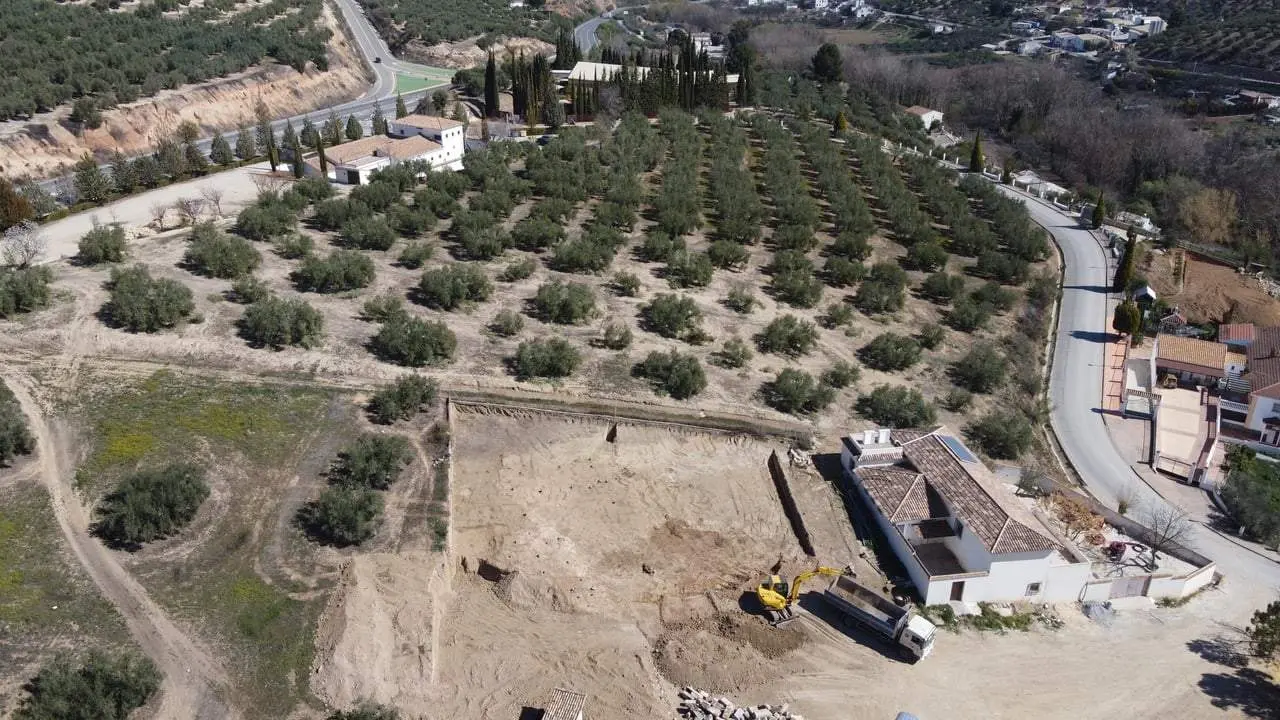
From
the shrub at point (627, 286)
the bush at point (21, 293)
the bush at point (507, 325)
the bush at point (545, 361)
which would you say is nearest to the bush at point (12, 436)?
the bush at point (21, 293)

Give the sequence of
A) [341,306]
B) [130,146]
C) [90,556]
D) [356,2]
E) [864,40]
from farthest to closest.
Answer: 1. [864,40]
2. [356,2]
3. [130,146]
4. [341,306]
5. [90,556]

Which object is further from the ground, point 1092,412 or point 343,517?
point 343,517

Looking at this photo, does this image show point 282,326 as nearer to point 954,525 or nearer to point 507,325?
point 507,325

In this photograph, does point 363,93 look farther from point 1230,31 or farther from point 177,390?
point 1230,31

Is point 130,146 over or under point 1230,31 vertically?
under

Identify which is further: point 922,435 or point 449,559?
point 922,435

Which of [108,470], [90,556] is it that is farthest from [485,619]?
[108,470]

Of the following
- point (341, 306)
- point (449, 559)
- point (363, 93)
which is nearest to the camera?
point (449, 559)

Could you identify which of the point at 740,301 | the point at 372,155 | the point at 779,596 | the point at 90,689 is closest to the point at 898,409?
the point at 740,301
